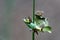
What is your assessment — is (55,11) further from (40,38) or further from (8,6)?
(8,6)

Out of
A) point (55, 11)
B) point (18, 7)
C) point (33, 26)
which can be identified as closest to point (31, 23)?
point (33, 26)

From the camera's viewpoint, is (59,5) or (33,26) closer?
(33,26)

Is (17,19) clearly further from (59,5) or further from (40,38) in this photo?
(59,5)

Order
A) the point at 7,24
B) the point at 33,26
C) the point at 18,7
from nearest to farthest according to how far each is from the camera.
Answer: the point at 33,26, the point at 7,24, the point at 18,7

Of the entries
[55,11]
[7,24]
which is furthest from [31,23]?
[55,11]

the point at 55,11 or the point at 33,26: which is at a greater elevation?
the point at 33,26

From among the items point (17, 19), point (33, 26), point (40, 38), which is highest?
point (33, 26)

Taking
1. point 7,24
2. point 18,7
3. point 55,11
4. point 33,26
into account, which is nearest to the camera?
point 33,26
